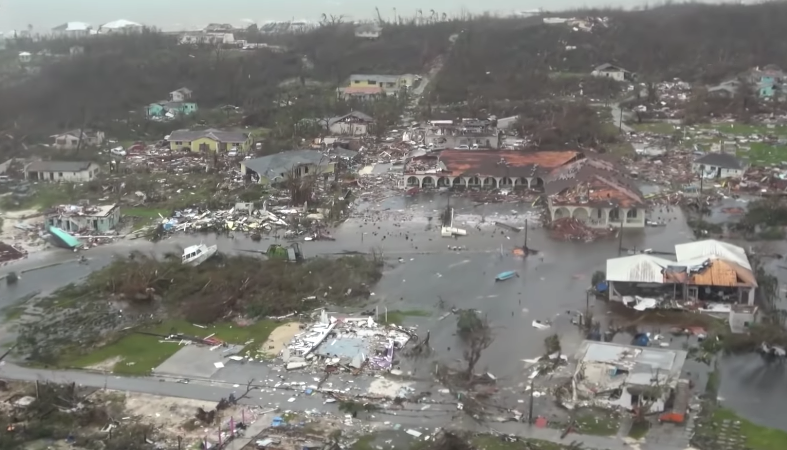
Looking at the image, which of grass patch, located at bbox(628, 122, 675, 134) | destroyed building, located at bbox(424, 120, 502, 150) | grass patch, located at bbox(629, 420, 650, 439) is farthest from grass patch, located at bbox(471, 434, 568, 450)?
grass patch, located at bbox(628, 122, 675, 134)

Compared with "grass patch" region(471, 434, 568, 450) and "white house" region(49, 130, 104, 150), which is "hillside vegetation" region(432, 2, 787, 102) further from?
"grass patch" region(471, 434, 568, 450)

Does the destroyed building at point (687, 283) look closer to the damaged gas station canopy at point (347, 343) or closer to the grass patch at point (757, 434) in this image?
the grass patch at point (757, 434)

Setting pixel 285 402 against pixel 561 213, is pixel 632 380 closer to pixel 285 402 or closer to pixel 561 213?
pixel 285 402

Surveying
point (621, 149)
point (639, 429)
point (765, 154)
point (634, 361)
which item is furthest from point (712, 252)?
point (621, 149)

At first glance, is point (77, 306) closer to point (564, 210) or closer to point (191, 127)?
point (564, 210)

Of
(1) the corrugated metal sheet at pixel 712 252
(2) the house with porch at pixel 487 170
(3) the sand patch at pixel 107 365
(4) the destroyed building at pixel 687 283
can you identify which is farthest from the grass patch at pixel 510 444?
(2) the house with porch at pixel 487 170

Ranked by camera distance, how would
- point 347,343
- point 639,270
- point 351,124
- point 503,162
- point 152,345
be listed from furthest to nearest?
point 351,124 → point 503,162 → point 639,270 → point 152,345 → point 347,343
